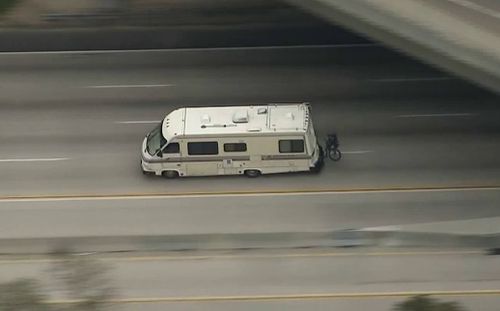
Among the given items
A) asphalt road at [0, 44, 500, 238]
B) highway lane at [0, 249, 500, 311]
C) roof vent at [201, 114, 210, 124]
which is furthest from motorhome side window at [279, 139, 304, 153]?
highway lane at [0, 249, 500, 311]

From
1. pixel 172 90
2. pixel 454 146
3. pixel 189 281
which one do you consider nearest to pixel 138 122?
pixel 172 90

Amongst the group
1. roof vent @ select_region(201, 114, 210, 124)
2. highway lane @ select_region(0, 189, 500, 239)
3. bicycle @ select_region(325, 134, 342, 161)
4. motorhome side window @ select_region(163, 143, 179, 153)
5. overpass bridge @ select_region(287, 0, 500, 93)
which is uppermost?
overpass bridge @ select_region(287, 0, 500, 93)

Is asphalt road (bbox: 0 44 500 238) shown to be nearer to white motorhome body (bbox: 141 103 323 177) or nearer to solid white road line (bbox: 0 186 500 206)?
solid white road line (bbox: 0 186 500 206)

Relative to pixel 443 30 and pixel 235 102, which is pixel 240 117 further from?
pixel 443 30

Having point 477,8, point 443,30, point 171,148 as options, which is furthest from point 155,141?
point 477,8

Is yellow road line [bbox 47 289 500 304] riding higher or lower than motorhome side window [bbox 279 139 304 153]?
lower

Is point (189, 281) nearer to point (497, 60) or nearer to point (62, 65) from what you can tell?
point (497, 60)

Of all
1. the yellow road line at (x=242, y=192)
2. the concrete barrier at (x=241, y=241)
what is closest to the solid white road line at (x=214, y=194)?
the yellow road line at (x=242, y=192)

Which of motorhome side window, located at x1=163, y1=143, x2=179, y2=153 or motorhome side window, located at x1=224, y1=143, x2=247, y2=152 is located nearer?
motorhome side window, located at x1=224, y1=143, x2=247, y2=152
